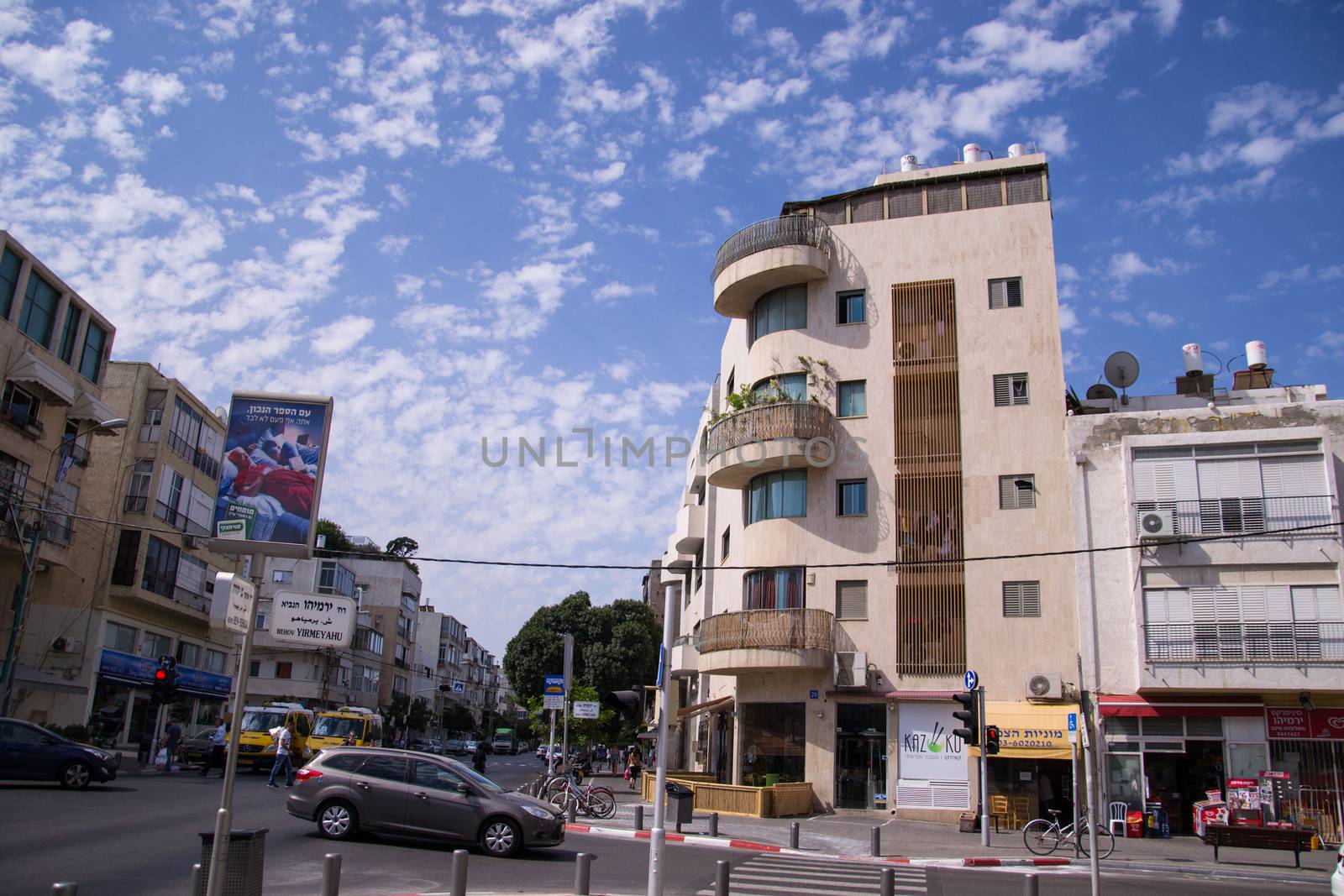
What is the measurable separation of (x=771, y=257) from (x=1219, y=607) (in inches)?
639

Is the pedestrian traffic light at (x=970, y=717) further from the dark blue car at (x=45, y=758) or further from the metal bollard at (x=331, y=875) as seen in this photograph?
the dark blue car at (x=45, y=758)

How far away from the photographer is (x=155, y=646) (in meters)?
41.4

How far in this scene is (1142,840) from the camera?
79.0ft

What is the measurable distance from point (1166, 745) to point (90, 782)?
25631mm

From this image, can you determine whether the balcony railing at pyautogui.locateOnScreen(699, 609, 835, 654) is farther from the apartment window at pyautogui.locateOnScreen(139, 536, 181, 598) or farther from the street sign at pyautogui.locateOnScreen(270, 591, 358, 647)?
the apartment window at pyautogui.locateOnScreen(139, 536, 181, 598)

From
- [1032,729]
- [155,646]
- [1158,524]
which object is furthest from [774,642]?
[155,646]

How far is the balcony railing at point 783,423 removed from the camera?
30.5m

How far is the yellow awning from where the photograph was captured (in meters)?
26.1

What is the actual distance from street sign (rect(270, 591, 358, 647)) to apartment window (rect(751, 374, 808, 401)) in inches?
935

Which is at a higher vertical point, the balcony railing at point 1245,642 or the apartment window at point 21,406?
the apartment window at point 21,406

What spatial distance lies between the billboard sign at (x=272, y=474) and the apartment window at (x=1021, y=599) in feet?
77.4

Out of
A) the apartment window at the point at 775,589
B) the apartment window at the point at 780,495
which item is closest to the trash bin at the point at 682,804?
the apartment window at the point at 775,589

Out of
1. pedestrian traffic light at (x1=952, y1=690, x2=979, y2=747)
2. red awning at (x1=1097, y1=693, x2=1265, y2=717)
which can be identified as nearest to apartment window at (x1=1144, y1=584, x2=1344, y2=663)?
red awning at (x1=1097, y1=693, x2=1265, y2=717)

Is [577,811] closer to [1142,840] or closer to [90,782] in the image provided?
[90,782]
